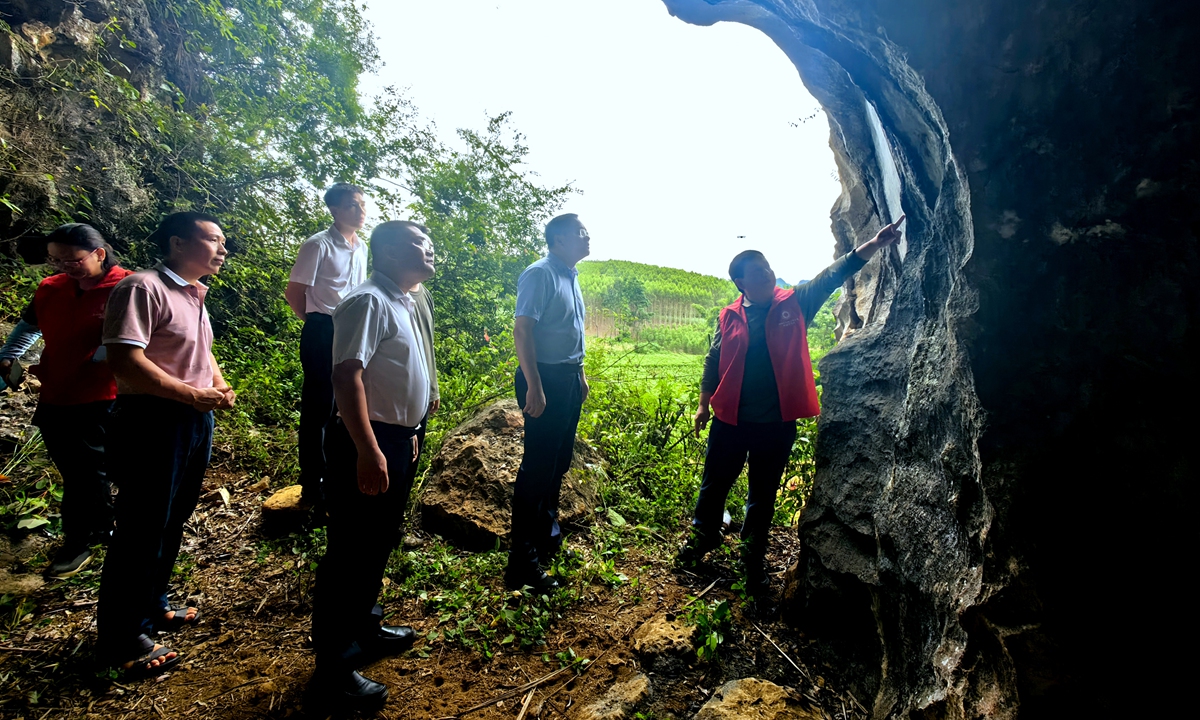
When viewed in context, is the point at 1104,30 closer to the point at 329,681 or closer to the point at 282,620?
the point at 329,681

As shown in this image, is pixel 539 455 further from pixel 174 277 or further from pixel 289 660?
pixel 174 277

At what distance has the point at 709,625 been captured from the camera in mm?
2328

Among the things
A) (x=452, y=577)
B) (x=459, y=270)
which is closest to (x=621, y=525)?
(x=452, y=577)

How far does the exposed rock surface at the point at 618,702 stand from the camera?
1.88 meters

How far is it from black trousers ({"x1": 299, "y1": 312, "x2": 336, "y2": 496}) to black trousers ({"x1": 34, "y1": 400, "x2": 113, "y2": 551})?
1.02 m

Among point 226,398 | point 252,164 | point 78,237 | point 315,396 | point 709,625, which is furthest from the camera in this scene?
point 252,164

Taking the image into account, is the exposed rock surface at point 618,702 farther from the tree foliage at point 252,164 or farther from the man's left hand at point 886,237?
the tree foliage at point 252,164

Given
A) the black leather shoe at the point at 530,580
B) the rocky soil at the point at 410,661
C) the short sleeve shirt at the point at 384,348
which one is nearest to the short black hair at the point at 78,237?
the short sleeve shirt at the point at 384,348

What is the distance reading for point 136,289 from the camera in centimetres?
193

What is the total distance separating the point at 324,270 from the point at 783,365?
3124mm

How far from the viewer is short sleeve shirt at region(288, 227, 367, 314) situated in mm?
3031

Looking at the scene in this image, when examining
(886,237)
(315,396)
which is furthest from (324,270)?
(886,237)

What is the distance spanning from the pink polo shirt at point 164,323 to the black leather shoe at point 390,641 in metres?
1.51

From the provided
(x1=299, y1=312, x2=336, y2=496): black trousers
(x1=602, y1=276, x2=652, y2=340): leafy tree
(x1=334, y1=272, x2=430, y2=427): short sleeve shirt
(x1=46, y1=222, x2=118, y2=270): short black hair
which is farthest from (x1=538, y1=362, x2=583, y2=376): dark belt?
(x1=602, y1=276, x2=652, y2=340): leafy tree
